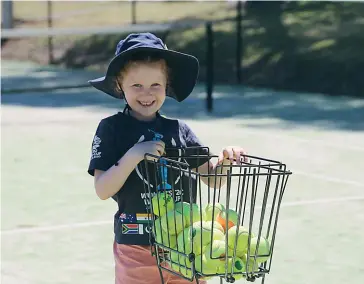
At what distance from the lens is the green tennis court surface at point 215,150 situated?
583 cm

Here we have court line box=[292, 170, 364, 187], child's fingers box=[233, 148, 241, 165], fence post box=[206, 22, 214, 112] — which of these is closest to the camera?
child's fingers box=[233, 148, 241, 165]

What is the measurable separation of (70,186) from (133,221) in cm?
468

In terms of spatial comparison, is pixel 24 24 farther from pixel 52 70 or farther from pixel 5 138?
pixel 5 138

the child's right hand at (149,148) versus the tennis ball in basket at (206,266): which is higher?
the child's right hand at (149,148)

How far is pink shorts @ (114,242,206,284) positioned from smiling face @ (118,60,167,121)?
0.52m

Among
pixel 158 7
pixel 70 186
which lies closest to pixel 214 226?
pixel 70 186

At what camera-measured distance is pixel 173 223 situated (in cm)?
320

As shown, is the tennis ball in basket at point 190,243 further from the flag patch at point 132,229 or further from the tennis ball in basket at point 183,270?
the flag patch at point 132,229

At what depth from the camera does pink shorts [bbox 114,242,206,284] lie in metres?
3.67

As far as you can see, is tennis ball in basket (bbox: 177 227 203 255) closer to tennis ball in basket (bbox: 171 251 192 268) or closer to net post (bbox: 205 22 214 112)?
tennis ball in basket (bbox: 171 251 192 268)

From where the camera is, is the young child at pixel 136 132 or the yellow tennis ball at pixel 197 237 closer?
the yellow tennis ball at pixel 197 237

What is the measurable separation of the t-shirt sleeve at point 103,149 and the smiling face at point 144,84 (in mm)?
137

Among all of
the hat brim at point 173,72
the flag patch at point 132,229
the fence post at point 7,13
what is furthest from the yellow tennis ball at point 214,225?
the fence post at point 7,13

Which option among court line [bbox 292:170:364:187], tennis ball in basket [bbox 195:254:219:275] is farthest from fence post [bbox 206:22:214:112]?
tennis ball in basket [bbox 195:254:219:275]
